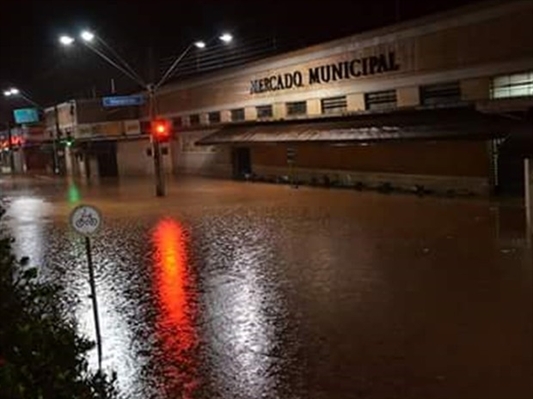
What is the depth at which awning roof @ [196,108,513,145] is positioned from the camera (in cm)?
2627

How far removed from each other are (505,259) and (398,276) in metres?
2.55

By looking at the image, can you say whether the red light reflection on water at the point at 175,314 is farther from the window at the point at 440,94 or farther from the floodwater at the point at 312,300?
the window at the point at 440,94

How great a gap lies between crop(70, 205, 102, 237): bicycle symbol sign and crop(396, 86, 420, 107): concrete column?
71.0 feet

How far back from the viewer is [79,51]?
7025 cm

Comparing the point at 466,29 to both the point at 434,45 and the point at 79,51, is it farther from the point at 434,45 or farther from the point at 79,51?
the point at 79,51

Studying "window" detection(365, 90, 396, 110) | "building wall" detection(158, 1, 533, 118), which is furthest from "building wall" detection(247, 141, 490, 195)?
"building wall" detection(158, 1, 533, 118)

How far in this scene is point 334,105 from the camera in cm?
3672

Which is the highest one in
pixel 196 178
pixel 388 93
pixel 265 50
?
pixel 265 50

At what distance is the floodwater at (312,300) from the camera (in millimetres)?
8867

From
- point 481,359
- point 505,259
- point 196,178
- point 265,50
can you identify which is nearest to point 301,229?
point 505,259

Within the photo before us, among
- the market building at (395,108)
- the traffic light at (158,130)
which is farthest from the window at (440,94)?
the traffic light at (158,130)

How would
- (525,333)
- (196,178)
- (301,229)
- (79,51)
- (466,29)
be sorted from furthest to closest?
(79,51)
(196,178)
(466,29)
(301,229)
(525,333)

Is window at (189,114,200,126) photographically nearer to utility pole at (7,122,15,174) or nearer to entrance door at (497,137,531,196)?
entrance door at (497,137,531,196)

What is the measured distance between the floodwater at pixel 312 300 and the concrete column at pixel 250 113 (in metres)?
18.5
